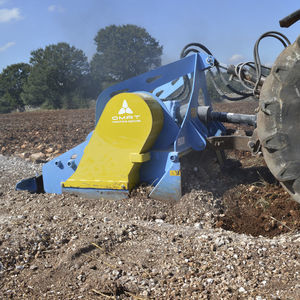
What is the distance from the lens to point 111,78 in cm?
2366

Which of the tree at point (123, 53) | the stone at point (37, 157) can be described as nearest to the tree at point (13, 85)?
the tree at point (123, 53)

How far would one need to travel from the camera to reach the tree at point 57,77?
89.6 feet

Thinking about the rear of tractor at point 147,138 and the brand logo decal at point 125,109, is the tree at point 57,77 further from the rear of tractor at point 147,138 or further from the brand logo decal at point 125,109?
the brand logo decal at point 125,109

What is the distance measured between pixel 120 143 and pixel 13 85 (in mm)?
34770

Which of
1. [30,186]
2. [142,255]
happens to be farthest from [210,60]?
[30,186]

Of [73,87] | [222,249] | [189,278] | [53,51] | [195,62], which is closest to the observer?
[189,278]

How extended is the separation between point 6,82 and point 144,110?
3537 cm

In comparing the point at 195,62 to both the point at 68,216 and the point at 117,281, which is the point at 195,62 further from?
the point at 117,281

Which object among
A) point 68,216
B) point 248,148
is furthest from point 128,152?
point 248,148

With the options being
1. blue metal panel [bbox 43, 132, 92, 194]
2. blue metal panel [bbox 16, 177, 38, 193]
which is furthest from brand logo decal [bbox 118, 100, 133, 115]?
blue metal panel [bbox 16, 177, 38, 193]

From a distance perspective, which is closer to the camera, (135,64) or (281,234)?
(281,234)

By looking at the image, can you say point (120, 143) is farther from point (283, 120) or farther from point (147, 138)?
point (283, 120)

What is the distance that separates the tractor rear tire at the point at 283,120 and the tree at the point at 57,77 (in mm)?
24051

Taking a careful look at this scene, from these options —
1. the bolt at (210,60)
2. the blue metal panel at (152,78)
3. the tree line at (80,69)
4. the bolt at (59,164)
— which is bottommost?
the bolt at (59,164)
